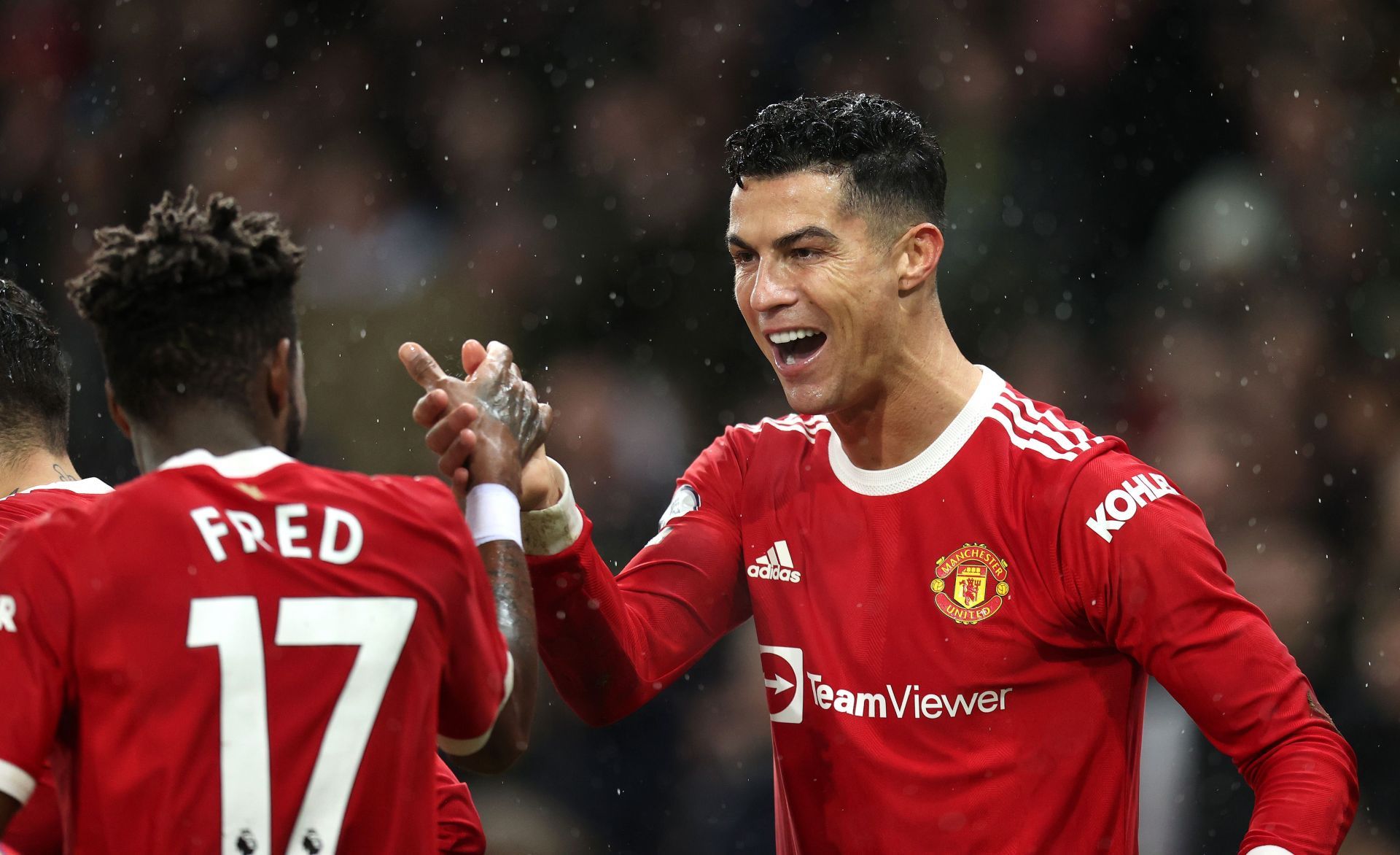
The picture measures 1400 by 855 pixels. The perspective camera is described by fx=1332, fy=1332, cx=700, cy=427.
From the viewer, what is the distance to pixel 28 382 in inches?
108

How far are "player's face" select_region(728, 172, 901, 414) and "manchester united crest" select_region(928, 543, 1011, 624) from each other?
395mm

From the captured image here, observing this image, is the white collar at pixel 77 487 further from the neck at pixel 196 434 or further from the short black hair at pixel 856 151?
the short black hair at pixel 856 151

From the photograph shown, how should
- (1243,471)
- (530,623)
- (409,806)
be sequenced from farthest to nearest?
(1243,471) → (530,623) → (409,806)

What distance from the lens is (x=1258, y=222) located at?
205 inches

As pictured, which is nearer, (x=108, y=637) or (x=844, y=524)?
(x=108, y=637)

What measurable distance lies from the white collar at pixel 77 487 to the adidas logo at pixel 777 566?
1.29m

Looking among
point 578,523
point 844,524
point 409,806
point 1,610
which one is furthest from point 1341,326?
point 1,610

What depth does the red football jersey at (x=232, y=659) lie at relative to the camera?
5.00 ft

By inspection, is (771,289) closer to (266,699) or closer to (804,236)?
(804,236)

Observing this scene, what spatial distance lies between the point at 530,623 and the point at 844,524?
0.88 m

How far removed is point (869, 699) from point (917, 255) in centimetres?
92

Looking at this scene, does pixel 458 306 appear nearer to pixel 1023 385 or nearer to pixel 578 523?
pixel 1023 385

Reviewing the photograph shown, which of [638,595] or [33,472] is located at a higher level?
[33,472]

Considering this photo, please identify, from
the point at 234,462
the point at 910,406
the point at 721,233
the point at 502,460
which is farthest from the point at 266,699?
the point at 721,233
